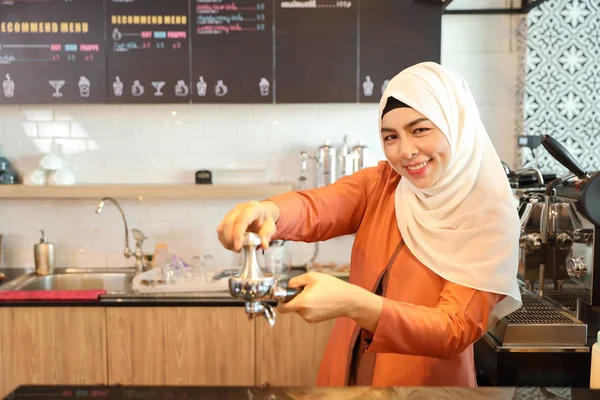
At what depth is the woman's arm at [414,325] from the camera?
3.92ft

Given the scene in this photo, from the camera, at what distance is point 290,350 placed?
2895 mm

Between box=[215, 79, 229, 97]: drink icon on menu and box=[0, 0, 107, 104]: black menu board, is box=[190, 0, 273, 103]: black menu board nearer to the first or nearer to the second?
box=[215, 79, 229, 97]: drink icon on menu

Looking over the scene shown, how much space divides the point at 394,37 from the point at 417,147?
6.39 feet

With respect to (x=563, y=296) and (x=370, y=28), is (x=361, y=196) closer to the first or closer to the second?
(x=563, y=296)

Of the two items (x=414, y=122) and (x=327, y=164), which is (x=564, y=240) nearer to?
(x=414, y=122)

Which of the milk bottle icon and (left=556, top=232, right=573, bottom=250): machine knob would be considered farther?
the milk bottle icon

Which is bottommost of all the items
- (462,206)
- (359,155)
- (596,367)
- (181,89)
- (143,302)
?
(143,302)

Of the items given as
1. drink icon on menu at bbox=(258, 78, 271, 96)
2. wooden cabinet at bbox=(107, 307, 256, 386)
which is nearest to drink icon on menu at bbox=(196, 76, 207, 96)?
drink icon on menu at bbox=(258, 78, 271, 96)

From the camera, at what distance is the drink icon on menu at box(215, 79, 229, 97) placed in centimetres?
320

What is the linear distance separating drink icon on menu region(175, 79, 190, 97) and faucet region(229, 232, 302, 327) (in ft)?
7.38

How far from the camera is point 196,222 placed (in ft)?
11.3

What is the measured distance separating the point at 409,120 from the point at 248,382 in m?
1.92

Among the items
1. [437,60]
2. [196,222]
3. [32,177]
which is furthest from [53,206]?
[437,60]

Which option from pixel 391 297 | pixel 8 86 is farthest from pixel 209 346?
pixel 8 86
